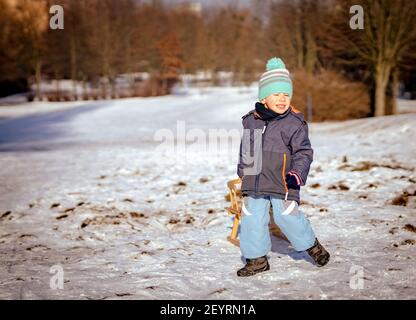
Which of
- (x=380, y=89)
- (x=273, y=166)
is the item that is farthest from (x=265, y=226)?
(x=380, y=89)

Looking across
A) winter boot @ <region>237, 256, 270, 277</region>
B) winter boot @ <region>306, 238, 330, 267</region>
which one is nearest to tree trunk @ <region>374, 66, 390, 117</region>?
winter boot @ <region>306, 238, 330, 267</region>

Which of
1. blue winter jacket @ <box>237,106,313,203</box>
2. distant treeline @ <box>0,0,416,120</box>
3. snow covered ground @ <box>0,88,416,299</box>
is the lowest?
snow covered ground @ <box>0,88,416,299</box>

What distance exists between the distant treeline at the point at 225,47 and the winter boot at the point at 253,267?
52.9 ft

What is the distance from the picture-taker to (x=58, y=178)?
7.70 m

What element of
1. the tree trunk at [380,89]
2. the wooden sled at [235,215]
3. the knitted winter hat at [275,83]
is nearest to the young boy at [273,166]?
the knitted winter hat at [275,83]

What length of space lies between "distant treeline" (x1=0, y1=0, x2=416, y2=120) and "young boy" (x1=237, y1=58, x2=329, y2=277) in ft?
52.3

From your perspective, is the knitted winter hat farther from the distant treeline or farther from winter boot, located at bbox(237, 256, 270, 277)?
the distant treeline

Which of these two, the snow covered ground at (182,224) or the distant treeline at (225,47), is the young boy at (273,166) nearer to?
the snow covered ground at (182,224)

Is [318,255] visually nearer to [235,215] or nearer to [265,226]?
[265,226]

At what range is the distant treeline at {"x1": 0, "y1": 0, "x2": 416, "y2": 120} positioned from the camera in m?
18.4

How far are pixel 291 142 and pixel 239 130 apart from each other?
Result: 12985 mm
